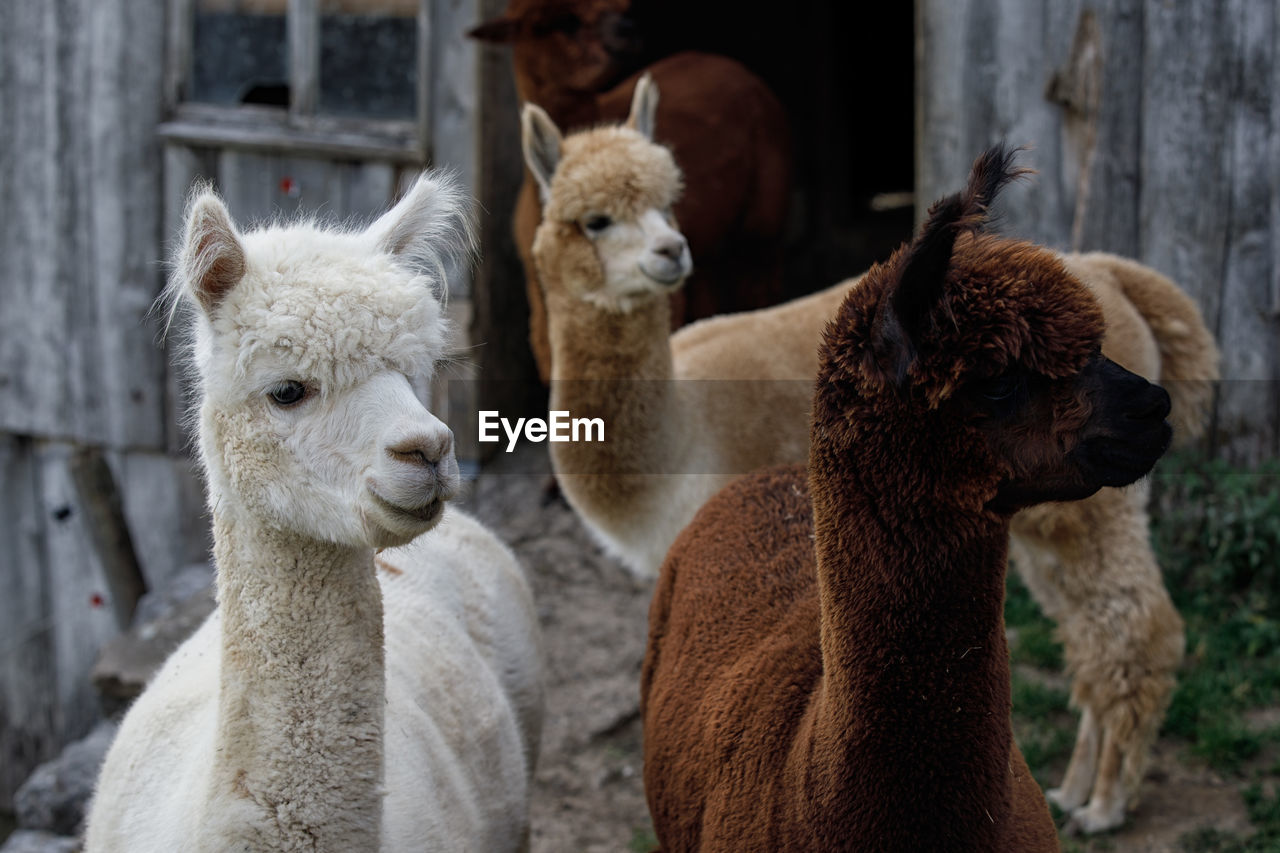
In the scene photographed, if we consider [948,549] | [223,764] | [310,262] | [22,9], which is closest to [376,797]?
[223,764]

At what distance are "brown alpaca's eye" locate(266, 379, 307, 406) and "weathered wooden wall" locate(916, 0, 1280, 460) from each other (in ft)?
13.0

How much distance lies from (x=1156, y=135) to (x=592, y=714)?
3.51m

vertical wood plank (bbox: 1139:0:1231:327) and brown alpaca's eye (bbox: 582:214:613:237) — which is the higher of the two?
vertical wood plank (bbox: 1139:0:1231:327)

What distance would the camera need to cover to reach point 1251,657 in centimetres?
474

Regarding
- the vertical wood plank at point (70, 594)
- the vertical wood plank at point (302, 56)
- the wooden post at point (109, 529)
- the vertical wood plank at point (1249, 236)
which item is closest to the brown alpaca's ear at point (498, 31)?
the vertical wood plank at point (302, 56)

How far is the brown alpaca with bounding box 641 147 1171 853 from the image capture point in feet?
6.07

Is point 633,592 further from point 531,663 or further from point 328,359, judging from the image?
point 328,359

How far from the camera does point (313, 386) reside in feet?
7.02

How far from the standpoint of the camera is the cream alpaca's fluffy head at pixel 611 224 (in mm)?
4086

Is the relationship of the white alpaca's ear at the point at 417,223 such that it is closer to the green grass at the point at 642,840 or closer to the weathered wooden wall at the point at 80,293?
the green grass at the point at 642,840

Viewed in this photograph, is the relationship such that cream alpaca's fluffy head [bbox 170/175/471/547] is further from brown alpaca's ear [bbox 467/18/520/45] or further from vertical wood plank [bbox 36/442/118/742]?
vertical wood plank [bbox 36/442/118/742]

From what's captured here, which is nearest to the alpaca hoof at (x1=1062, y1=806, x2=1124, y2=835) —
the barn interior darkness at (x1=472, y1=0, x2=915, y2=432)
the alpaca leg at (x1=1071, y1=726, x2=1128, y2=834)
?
the alpaca leg at (x1=1071, y1=726, x2=1128, y2=834)

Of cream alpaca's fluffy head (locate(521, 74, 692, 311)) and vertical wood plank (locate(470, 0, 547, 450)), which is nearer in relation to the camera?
cream alpaca's fluffy head (locate(521, 74, 692, 311))

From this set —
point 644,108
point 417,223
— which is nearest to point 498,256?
point 644,108
